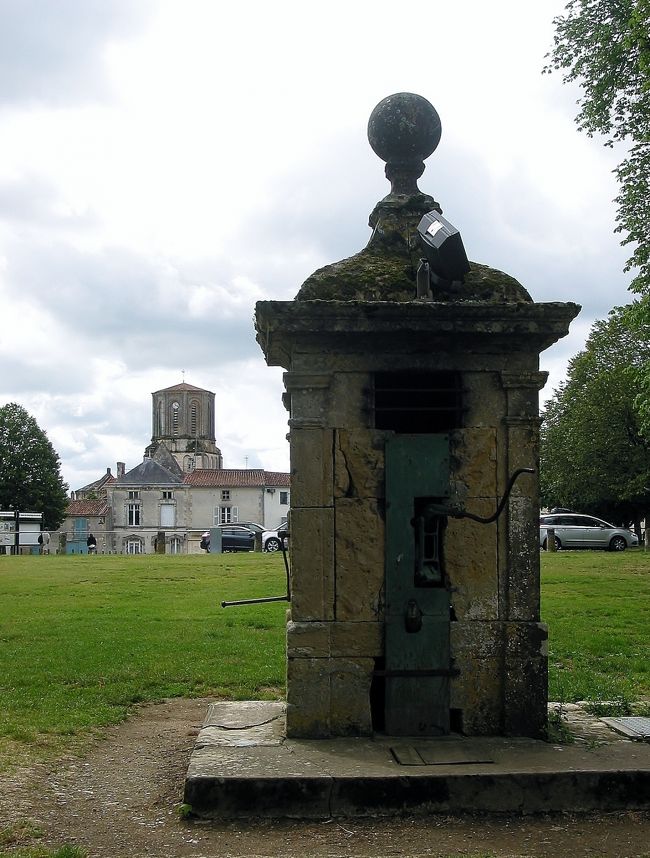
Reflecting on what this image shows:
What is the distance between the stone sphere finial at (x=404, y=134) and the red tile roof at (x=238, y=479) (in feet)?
218

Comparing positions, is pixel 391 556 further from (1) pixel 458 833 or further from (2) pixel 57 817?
(2) pixel 57 817

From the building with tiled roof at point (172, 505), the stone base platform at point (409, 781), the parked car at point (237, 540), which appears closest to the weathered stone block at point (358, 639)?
the stone base platform at point (409, 781)

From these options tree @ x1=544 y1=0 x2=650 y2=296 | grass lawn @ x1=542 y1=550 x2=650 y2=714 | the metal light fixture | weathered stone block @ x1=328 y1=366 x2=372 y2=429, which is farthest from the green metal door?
tree @ x1=544 y1=0 x2=650 y2=296

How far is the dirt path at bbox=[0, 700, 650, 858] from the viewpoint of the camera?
4191 mm

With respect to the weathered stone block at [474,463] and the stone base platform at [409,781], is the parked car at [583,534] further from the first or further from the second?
the stone base platform at [409,781]

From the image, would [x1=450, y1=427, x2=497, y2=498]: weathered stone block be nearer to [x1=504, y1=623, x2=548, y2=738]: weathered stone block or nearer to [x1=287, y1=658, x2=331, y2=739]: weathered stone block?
[x1=504, y1=623, x2=548, y2=738]: weathered stone block

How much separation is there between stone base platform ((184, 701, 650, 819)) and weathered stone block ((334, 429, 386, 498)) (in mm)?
1446

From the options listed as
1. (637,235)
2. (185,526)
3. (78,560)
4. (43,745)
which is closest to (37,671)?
(43,745)

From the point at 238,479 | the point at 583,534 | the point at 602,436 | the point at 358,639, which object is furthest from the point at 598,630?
the point at 238,479

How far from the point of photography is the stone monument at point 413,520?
532 centimetres

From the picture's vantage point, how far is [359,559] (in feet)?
17.8

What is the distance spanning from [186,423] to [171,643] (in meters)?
88.1

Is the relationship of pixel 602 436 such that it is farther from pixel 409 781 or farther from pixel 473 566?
pixel 409 781

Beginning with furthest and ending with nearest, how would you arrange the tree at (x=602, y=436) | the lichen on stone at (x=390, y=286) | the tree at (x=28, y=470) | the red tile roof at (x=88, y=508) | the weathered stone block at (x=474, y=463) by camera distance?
the red tile roof at (x=88, y=508) < the tree at (x=28, y=470) < the tree at (x=602, y=436) < the lichen on stone at (x=390, y=286) < the weathered stone block at (x=474, y=463)
